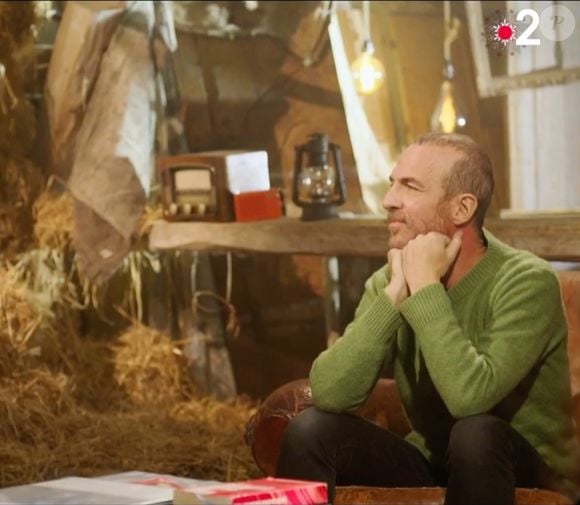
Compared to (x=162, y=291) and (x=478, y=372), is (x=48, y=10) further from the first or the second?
(x=478, y=372)

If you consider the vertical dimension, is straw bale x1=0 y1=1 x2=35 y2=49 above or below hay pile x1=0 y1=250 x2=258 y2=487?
above

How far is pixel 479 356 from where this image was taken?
2.23 meters

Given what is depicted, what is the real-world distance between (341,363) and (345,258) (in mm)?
1625

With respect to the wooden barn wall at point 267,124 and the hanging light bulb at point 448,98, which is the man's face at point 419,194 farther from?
the wooden barn wall at point 267,124

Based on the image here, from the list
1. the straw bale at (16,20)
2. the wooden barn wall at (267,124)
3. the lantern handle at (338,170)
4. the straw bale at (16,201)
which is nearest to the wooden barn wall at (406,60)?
the wooden barn wall at (267,124)

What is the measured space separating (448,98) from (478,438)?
2.11 metres

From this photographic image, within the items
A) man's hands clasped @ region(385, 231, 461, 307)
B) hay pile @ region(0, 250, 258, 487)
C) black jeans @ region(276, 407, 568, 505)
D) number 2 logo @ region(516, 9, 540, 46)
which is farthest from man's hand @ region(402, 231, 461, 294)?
hay pile @ region(0, 250, 258, 487)

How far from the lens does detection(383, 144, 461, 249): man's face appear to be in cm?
238

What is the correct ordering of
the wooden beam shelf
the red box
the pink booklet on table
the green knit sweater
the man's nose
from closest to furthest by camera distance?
the pink booklet on table < the green knit sweater < the man's nose < the wooden beam shelf < the red box

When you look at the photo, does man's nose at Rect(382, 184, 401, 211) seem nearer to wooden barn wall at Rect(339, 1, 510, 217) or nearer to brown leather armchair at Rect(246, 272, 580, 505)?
brown leather armchair at Rect(246, 272, 580, 505)

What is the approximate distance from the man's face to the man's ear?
0.01 m

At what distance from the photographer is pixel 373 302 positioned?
236 cm

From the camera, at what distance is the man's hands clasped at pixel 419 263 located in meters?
2.32

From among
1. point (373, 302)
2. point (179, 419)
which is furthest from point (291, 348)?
point (373, 302)
